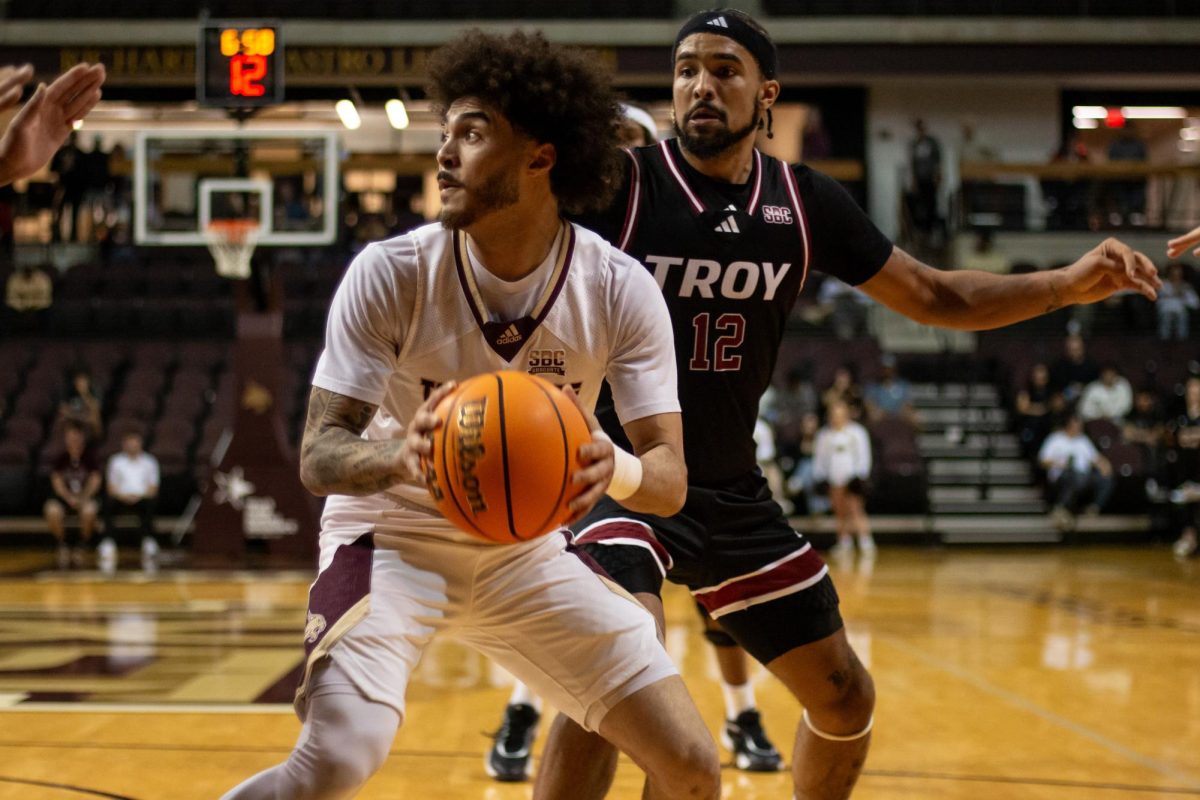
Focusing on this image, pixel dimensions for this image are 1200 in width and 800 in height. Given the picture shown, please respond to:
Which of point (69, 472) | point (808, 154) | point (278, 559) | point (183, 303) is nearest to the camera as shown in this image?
point (278, 559)

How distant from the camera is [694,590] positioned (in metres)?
3.75

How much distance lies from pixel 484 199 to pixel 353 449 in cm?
65

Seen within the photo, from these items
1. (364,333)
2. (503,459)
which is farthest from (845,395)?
(503,459)

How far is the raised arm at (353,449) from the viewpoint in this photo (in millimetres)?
2414

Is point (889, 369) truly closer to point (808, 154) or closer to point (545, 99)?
point (808, 154)

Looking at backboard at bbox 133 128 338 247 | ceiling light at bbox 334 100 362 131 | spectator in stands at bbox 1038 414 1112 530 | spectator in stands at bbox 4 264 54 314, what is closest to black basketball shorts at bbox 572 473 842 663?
backboard at bbox 133 128 338 247

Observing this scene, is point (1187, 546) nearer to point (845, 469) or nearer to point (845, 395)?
point (845, 469)

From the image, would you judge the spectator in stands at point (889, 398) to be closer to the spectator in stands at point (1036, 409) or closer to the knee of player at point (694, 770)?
the spectator in stands at point (1036, 409)

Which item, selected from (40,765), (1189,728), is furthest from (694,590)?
(1189,728)

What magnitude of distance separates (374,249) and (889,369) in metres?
13.5

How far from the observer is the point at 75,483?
530 inches

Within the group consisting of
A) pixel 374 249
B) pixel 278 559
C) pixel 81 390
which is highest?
pixel 374 249

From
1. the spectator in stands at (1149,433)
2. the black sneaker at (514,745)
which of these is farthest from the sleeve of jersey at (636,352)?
the spectator in stands at (1149,433)

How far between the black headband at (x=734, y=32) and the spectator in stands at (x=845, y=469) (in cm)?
999
